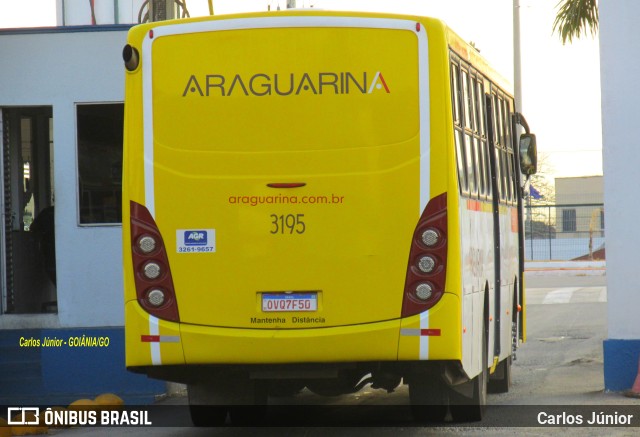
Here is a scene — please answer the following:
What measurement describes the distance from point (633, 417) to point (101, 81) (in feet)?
22.3

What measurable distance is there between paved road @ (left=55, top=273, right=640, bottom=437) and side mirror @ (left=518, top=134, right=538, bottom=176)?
240 cm

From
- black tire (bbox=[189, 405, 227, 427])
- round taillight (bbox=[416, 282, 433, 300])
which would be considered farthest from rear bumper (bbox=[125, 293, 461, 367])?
black tire (bbox=[189, 405, 227, 427])

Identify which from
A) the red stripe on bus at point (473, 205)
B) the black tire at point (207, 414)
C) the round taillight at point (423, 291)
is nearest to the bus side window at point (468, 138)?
the red stripe on bus at point (473, 205)

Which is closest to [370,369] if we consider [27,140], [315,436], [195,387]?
[315,436]

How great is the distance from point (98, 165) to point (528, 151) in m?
4.72

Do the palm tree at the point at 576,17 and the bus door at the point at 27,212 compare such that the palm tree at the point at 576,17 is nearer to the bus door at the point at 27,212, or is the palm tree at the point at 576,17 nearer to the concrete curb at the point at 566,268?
the bus door at the point at 27,212

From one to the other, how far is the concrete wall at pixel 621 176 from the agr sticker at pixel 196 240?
4.94 metres

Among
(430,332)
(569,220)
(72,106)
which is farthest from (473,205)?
(569,220)

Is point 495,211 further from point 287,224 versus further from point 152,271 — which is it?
point 152,271

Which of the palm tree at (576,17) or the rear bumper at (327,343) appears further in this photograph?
the palm tree at (576,17)

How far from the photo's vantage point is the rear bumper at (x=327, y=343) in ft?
29.2

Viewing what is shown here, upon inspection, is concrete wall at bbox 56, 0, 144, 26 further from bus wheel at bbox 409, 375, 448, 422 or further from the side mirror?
bus wheel at bbox 409, 375, 448, 422

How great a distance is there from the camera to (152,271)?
9258 millimetres

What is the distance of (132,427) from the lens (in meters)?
11.8
